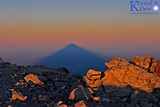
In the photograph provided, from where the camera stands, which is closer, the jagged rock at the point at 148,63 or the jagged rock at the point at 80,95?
the jagged rock at the point at 80,95

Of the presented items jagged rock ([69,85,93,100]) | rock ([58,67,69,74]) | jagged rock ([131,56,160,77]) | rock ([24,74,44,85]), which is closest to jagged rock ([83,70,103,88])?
jagged rock ([69,85,93,100])

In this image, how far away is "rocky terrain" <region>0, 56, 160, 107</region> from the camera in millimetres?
13516

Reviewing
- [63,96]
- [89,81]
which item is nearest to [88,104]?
[63,96]

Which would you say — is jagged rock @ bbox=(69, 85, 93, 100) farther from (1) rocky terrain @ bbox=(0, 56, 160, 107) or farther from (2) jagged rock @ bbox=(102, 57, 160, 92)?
(2) jagged rock @ bbox=(102, 57, 160, 92)

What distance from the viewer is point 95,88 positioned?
15305mm

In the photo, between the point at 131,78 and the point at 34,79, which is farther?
the point at 34,79

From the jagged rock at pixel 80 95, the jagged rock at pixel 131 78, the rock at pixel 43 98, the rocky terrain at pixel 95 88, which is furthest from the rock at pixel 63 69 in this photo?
the jagged rock at pixel 80 95

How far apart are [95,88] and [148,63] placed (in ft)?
15.1

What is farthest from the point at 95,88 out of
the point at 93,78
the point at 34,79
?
the point at 34,79

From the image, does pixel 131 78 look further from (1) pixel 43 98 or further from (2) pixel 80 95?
(1) pixel 43 98

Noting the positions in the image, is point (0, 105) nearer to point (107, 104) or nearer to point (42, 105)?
point (42, 105)

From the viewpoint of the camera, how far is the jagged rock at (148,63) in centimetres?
1725

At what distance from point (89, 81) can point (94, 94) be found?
1640 mm

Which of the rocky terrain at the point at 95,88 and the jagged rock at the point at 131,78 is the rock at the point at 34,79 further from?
the jagged rock at the point at 131,78
